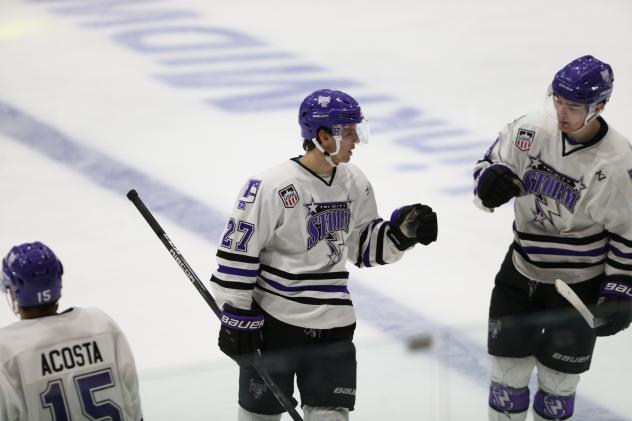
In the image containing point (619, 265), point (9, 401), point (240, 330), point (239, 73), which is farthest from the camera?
point (239, 73)

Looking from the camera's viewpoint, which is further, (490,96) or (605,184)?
(490,96)

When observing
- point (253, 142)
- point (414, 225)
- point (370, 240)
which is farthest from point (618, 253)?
point (253, 142)

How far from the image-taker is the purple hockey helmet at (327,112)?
339 cm

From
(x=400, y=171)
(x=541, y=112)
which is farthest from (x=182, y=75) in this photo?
(x=541, y=112)

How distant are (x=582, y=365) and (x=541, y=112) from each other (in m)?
0.81

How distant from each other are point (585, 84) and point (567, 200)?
37 cm

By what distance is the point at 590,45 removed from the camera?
784 cm

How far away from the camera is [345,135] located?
341 cm

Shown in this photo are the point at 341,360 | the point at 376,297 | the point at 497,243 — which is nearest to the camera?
the point at 341,360

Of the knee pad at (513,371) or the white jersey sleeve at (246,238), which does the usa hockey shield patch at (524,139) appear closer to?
the knee pad at (513,371)

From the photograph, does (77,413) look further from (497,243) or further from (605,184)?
(497,243)

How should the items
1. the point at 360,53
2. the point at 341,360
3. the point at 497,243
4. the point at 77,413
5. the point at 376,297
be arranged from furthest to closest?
the point at 360,53 < the point at 497,243 < the point at 376,297 < the point at 341,360 < the point at 77,413

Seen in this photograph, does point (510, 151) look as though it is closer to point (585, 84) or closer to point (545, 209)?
point (545, 209)

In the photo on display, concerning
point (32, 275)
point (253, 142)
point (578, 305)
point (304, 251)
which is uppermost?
point (32, 275)
